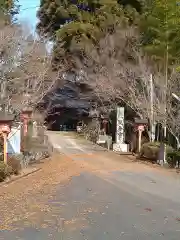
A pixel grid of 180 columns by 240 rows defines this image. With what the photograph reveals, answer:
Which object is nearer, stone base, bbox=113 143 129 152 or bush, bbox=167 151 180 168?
bush, bbox=167 151 180 168

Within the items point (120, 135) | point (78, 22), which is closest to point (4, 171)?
point (120, 135)

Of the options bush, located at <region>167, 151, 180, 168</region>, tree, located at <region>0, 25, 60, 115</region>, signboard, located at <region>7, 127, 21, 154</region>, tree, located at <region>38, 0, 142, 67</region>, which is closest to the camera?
signboard, located at <region>7, 127, 21, 154</region>

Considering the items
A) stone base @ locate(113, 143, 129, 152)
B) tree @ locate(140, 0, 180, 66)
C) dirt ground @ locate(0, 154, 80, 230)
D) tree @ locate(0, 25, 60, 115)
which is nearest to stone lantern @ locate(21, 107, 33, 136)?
tree @ locate(0, 25, 60, 115)

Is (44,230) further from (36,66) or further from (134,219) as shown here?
(36,66)

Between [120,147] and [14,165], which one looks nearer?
[14,165]

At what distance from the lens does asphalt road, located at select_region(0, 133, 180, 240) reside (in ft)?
26.1

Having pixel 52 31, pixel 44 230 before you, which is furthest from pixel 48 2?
pixel 44 230

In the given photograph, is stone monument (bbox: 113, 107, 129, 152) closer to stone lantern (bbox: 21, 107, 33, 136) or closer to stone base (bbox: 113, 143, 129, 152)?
stone base (bbox: 113, 143, 129, 152)

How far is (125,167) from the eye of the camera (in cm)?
2442

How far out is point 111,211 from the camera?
10.5 metres

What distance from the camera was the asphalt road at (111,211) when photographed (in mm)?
7945

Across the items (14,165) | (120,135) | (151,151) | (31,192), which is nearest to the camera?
(31,192)

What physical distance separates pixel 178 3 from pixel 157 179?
10.7m

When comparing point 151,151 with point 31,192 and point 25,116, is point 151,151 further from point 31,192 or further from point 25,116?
point 31,192
